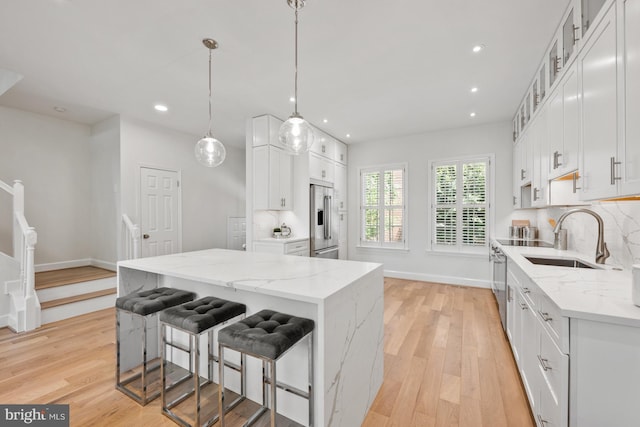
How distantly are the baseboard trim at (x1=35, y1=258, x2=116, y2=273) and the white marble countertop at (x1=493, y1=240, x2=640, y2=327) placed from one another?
217 inches

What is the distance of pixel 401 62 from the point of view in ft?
9.13

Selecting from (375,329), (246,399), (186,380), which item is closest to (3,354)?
(186,380)

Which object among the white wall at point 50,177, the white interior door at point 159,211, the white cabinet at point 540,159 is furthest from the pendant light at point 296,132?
the white wall at point 50,177

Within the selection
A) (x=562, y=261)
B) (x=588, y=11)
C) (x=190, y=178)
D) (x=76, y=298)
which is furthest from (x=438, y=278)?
(x=76, y=298)

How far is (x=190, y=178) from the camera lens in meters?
5.33

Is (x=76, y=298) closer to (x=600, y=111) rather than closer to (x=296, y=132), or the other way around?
(x=296, y=132)

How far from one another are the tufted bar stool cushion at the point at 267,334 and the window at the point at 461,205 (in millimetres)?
4226

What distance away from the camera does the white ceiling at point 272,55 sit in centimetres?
208

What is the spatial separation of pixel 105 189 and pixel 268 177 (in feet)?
9.41

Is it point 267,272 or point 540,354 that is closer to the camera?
point 540,354

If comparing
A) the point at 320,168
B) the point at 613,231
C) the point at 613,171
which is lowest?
the point at 613,231

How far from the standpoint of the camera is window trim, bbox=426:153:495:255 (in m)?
4.64

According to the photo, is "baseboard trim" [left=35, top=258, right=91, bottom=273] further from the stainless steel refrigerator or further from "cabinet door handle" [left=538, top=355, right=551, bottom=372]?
"cabinet door handle" [left=538, top=355, right=551, bottom=372]

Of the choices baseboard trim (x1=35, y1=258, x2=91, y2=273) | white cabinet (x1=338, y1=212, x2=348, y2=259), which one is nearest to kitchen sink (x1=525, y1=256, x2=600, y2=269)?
white cabinet (x1=338, y1=212, x2=348, y2=259)
